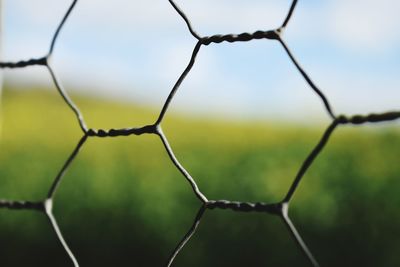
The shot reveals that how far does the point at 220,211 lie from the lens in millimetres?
1651

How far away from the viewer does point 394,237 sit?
1.51m

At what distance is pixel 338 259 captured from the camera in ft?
5.03

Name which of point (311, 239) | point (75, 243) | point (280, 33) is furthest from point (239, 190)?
point (280, 33)

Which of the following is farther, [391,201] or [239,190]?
[239,190]

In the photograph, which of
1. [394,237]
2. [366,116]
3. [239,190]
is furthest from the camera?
[239,190]

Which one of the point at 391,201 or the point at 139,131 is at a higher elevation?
the point at 139,131

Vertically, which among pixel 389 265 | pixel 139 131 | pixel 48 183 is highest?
pixel 139 131

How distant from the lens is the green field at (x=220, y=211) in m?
1.57

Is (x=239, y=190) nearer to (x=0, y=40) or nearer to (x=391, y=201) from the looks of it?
(x=391, y=201)

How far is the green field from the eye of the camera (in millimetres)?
1565

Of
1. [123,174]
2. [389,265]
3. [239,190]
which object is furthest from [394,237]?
[123,174]

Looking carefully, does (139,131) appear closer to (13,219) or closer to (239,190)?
(239,190)

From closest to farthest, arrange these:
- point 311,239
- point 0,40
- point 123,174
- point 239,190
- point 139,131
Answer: point 139,131, point 0,40, point 311,239, point 239,190, point 123,174

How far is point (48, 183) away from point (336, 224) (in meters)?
1.02
